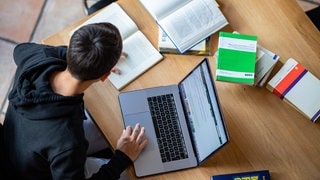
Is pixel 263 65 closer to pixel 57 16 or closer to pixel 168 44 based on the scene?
pixel 168 44

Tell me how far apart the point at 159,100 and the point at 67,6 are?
1.09 m

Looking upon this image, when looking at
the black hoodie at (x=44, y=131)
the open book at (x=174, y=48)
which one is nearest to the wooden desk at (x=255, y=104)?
the open book at (x=174, y=48)

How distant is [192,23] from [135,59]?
231mm

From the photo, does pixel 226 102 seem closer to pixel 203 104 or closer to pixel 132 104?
pixel 203 104

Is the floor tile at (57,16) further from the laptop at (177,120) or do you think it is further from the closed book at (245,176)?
the closed book at (245,176)

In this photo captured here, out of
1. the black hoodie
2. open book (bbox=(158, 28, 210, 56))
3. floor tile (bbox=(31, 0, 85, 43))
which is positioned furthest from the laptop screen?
floor tile (bbox=(31, 0, 85, 43))

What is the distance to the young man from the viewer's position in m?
1.17

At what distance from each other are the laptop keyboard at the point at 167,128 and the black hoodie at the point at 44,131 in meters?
0.12

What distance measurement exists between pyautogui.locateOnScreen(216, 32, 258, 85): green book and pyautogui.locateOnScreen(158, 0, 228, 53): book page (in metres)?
0.07

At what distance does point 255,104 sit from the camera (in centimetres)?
142

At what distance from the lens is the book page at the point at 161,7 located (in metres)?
1.48

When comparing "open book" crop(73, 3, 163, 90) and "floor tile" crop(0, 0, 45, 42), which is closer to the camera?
"open book" crop(73, 3, 163, 90)

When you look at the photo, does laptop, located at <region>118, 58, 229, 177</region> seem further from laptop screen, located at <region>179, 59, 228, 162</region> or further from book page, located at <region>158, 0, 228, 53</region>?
book page, located at <region>158, 0, 228, 53</region>

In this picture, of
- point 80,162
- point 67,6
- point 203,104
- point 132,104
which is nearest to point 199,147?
point 203,104
